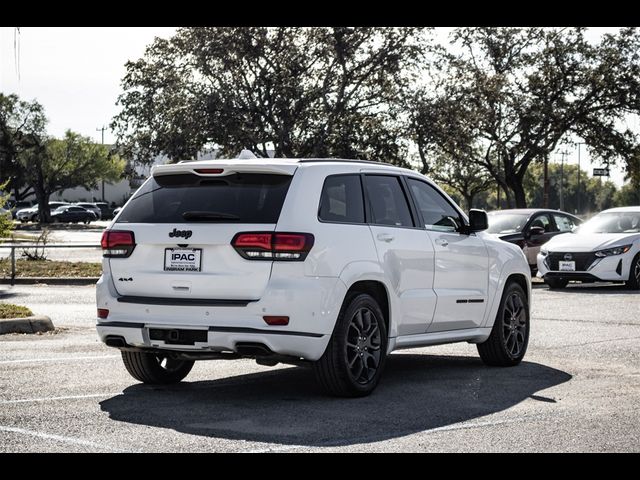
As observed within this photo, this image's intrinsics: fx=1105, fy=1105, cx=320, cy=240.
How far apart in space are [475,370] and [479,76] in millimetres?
41784

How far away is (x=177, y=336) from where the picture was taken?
26.6 ft

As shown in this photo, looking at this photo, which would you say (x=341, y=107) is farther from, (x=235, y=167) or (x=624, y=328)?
(x=235, y=167)

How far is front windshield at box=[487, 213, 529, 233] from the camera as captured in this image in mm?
23469

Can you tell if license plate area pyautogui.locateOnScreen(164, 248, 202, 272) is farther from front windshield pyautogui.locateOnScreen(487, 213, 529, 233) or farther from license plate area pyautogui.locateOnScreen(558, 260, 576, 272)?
front windshield pyautogui.locateOnScreen(487, 213, 529, 233)

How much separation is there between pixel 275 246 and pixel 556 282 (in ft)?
47.6

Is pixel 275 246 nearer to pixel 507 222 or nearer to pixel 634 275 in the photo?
pixel 634 275

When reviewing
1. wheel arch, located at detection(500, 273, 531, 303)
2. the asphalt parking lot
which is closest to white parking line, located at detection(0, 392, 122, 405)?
the asphalt parking lot

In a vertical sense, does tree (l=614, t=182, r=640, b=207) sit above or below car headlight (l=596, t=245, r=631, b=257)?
above

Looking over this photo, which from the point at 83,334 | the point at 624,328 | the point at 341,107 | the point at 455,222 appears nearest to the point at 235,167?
the point at 455,222

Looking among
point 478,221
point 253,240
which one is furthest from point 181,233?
point 478,221

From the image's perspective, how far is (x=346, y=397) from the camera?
8.41m

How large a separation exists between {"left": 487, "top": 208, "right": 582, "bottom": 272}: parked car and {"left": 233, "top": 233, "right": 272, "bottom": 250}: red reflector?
15351 mm
